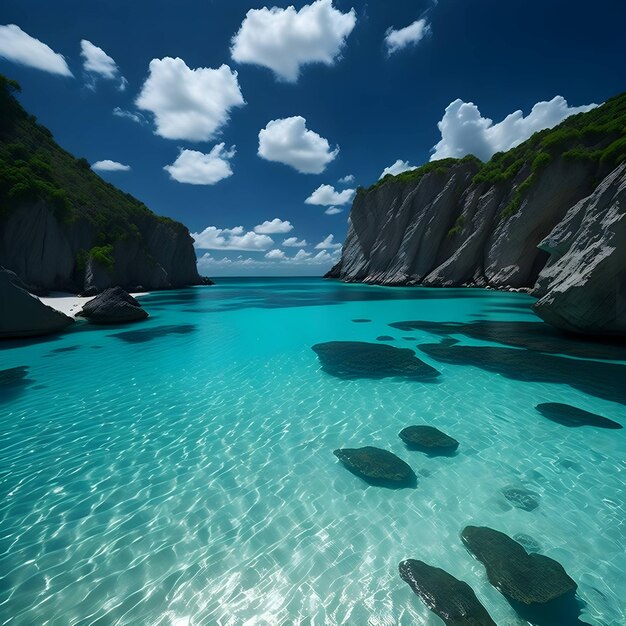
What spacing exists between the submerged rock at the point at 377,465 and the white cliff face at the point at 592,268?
1213 centimetres

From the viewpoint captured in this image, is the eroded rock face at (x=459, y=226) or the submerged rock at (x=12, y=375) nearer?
the submerged rock at (x=12, y=375)

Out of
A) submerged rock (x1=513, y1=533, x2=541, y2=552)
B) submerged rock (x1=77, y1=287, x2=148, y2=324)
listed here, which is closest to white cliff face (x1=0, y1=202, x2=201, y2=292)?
submerged rock (x1=77, y1=287, x2=148, y2=324)

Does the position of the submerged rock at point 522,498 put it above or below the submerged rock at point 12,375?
below

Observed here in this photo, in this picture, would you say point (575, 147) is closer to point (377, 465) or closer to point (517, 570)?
point (377, 465)

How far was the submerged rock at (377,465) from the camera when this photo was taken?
5.22m

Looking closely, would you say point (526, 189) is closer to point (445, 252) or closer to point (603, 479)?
point (445, 252)

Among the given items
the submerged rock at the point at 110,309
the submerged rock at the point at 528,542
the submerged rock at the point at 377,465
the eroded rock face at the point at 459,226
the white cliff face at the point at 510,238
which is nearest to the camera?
the submerged rock at the point at 528,542

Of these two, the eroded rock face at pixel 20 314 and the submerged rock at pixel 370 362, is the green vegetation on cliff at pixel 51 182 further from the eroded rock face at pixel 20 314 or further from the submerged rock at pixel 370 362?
the submerged rock at pixel 370 362

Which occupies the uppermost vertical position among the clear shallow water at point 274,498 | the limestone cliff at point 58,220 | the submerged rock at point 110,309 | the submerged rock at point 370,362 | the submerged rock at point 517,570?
the limestone cliff at point 58,220

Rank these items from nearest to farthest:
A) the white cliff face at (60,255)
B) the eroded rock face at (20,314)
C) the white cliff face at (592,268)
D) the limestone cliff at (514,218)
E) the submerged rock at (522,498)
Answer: the submerged rock at (522,498) → the white cliff face at (592,268) → the limestone cliff at (514,218) → the eroded rock face at (20,314) → the white cliff face at (60,255)

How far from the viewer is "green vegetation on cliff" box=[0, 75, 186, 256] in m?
33.2

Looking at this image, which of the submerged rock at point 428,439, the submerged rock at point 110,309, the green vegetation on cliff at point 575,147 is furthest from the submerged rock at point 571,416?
the green vegetation on cliff at point 575,147

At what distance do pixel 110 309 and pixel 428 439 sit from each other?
21.6m

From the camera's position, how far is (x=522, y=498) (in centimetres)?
472
